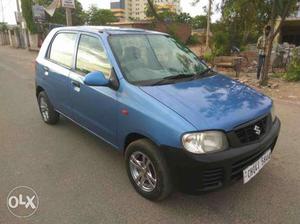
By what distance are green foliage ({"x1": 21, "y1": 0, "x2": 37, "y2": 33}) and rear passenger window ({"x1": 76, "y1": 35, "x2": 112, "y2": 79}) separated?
27711 millimetres

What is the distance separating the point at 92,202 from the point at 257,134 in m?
1.82

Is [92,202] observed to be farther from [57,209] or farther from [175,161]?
[175,161]

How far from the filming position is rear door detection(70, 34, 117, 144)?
3.54 meters

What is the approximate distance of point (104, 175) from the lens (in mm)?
3729

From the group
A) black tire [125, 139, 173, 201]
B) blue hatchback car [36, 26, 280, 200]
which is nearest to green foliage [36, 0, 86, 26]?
blue hatchback car [36, 26, 280, 200]

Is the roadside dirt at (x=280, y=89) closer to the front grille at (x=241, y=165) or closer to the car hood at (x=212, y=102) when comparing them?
the car hood at (x=212, y=102)

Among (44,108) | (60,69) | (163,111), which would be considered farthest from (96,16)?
(163,111)

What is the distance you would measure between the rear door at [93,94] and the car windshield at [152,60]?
0.21m

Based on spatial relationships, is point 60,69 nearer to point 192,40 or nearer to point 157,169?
point 157,169

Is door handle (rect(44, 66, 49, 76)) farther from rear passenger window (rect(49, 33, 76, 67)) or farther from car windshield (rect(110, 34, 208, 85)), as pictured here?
car windshield (rect(110, 34, 208, 85))

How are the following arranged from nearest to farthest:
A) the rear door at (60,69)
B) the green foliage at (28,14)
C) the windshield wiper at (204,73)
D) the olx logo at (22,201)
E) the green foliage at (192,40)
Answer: the olx logo at (22,201) → the windshield wiper at (204,73) → the rear door at (60,69) → the green foliage at (28,14) → the green foliage at (192,40)

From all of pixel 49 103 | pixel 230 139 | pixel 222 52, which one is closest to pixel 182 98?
pixel 230 139

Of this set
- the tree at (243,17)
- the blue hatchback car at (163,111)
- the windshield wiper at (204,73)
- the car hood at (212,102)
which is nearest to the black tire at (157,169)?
the blue hatchback car at (163,111)

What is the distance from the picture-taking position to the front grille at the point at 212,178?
8.90 feet
